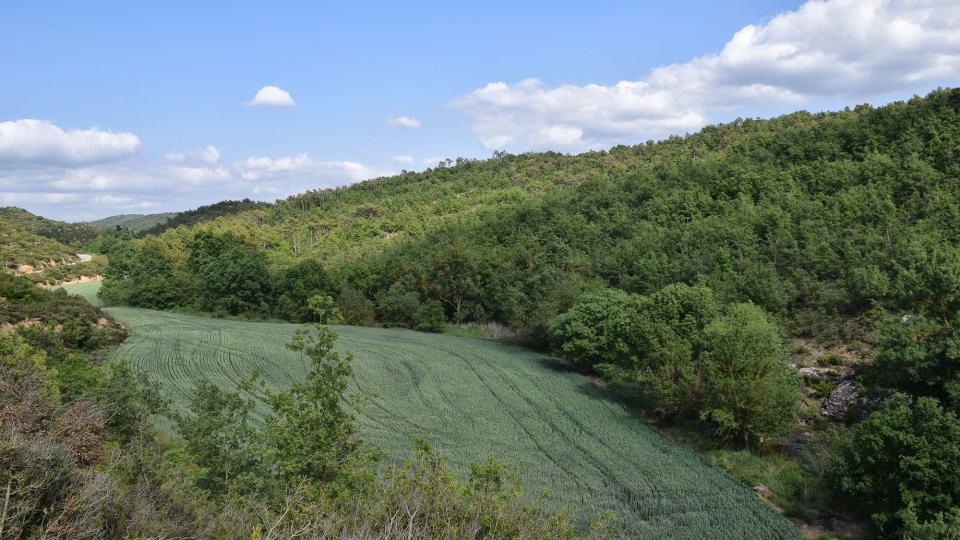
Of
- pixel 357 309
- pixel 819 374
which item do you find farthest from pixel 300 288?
pixel 819 374

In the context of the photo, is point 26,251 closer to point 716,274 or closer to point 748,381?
point 716,274

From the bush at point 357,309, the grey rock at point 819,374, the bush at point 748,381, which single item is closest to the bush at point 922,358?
the bush at point 748,381

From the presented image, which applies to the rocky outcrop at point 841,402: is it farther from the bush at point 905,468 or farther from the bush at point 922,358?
the bush at point 905,468

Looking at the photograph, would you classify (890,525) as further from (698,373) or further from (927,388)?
(698,373)

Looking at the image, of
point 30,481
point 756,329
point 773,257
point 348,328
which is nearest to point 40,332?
point 348,328

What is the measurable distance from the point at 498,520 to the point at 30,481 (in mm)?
6991

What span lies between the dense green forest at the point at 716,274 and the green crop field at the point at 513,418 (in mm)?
2921

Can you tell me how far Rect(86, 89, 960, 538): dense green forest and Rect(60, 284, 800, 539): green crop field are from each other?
292 centimetres

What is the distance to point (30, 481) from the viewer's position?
26.7 feet

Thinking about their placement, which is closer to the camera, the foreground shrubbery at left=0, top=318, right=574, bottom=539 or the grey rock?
the foreground shrubbery at left=0, top=318, right=574, bottom=539

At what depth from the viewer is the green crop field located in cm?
2097

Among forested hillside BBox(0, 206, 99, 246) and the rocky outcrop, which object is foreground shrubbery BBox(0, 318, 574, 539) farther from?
forested hillside BBox(0, 206, 99, 246)

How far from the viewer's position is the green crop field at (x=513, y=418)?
20969 millimetres

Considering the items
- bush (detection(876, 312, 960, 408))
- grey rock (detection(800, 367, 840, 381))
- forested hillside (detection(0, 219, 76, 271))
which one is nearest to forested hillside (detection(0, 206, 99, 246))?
forested hillside (detection(0, 219, 76, 271))
